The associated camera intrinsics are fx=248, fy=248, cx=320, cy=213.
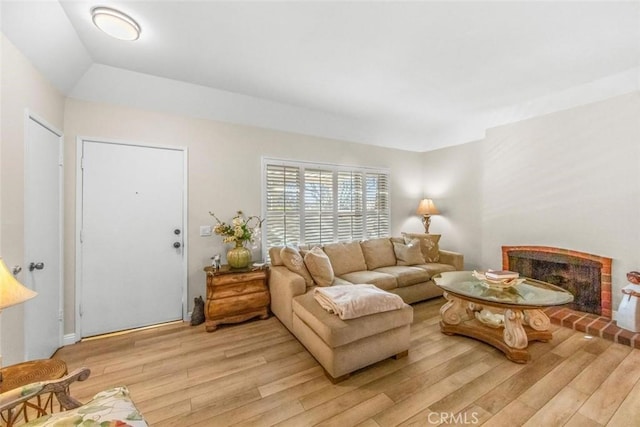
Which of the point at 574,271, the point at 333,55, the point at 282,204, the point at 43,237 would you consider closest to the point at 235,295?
the point at 282,204

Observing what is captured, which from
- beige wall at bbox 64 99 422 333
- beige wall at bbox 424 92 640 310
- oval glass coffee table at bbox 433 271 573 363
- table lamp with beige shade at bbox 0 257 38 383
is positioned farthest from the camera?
beige wall at bbox 424 92 640 310

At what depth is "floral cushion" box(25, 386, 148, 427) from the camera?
1005mm

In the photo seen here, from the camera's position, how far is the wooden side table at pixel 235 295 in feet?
9.18

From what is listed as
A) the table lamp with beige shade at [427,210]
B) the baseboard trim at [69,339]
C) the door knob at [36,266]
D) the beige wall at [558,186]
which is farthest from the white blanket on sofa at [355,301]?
the table lamp with beige shade at [427,210]

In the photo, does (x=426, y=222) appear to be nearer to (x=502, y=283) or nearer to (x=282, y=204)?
(x=502, y=283)

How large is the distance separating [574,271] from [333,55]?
12.8ft

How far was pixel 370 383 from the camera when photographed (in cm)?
193

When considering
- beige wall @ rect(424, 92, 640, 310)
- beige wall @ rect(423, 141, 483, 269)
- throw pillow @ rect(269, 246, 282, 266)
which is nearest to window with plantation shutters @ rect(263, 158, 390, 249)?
throw pillow @ rect(269, 246, 282, 266)

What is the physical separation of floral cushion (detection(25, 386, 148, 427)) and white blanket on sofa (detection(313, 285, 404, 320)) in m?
1.36

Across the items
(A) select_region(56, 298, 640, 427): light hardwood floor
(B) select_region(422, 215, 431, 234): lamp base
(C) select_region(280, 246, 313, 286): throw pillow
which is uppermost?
(B) select_region(422, 215, 431, 234): lamp base

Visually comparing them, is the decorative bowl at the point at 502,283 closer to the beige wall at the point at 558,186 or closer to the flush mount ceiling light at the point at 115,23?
the beige wall at the point at 558,186

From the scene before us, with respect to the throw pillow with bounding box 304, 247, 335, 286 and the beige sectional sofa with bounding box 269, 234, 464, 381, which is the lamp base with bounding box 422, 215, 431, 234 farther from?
the throw pillow with bounding box 304, 247, 335, 286

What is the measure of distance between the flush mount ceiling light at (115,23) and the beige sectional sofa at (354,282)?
7.99 feet

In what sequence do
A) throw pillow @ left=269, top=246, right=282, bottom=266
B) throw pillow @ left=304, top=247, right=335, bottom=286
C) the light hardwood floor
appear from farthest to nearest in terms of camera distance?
throw pillow @ left=269, top=246, right=282, bottom=266 < throw pillow @ left=304, top=247, right=335, bottom=286 < the light hardwood floor
